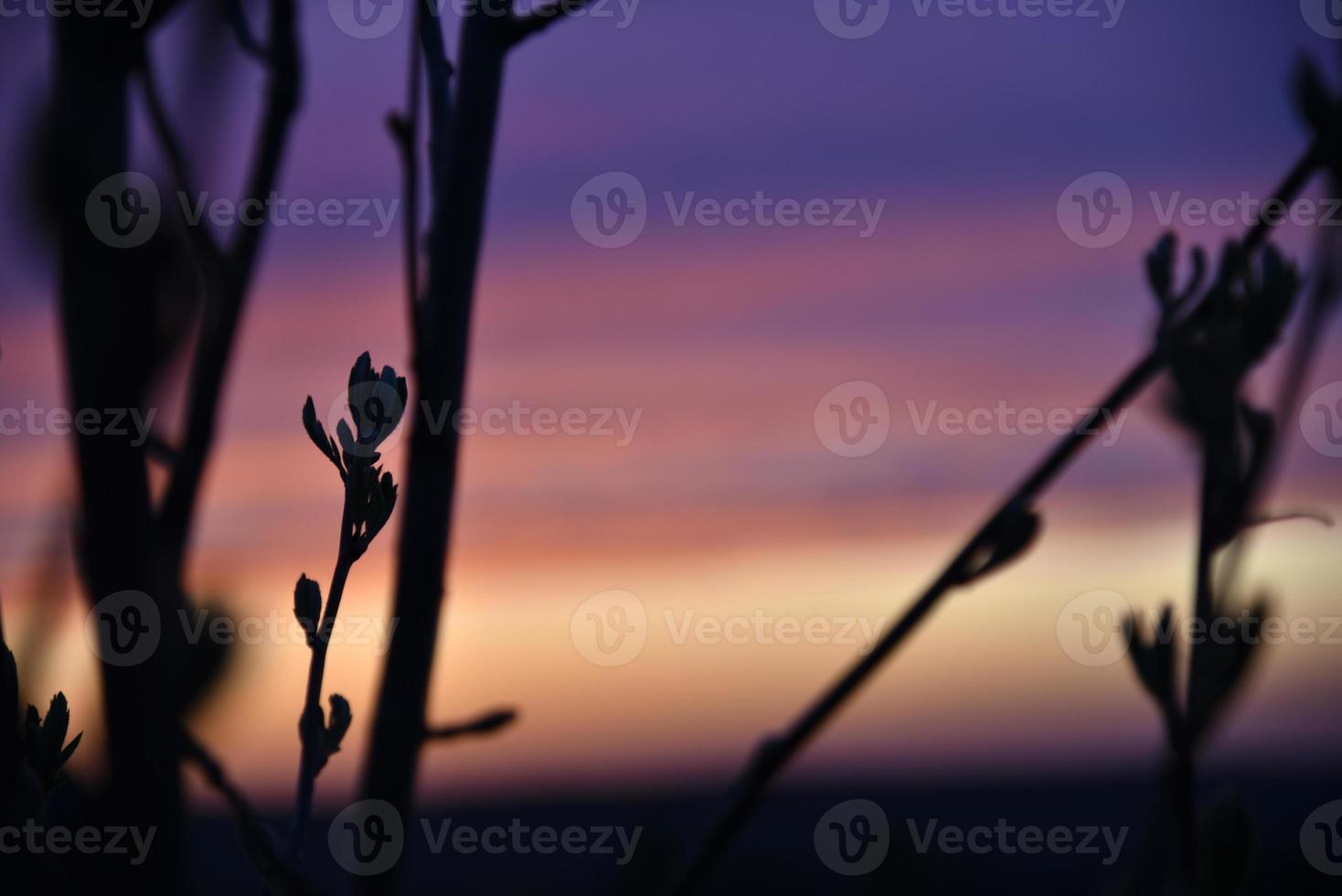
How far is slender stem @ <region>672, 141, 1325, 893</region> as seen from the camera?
2.25 feet

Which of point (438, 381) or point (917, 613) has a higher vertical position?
point (438, 381)

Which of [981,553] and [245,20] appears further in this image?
[245,20]

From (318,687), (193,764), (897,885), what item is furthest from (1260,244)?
(193,764)

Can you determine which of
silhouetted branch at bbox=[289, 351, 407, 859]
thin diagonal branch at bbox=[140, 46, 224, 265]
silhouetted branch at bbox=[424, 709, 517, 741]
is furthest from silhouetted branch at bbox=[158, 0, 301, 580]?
silhouetted branch at bbox=[424, 709, 517, 741]

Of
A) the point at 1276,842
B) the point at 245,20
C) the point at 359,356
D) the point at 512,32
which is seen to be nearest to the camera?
the point at 359,356

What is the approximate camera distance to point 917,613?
A: 2.36 feet

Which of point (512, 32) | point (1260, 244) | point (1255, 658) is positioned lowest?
point (1255, 658)

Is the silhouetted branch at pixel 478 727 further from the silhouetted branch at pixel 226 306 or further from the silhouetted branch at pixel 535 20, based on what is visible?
the silhouetted branch at pixel 535 20

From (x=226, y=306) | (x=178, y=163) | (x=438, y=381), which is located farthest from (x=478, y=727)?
(x=178, y=163)

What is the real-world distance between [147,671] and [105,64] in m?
0.45

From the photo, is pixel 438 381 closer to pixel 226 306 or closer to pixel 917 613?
pixel 226 306

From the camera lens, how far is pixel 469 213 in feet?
3.70

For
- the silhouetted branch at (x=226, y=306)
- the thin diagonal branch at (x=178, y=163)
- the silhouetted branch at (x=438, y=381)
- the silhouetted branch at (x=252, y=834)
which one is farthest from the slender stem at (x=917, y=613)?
the thin diagonal branch at (x=178, y=163)

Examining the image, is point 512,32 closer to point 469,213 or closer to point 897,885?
point 469,213
